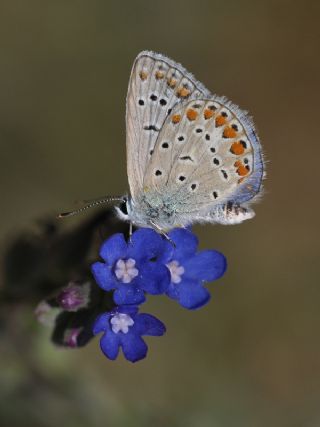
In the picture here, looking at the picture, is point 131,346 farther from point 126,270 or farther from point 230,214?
point 230,214

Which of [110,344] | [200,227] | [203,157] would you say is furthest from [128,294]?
[200,227]

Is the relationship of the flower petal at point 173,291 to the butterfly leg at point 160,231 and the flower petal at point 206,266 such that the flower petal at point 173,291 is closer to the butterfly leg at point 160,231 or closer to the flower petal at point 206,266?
the flower petal at point 206,266

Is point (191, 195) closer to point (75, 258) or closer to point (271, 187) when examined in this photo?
point (75, 258)

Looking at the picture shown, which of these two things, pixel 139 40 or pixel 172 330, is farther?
pixel 139 40

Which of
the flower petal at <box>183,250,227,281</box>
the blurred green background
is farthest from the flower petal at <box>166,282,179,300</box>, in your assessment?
the blurred green background

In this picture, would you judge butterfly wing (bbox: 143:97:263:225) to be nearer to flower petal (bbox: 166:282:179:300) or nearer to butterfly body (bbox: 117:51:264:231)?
butterfly body (bbox: 117:51:264:231)

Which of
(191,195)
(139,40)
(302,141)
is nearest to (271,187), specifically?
(302,141)
